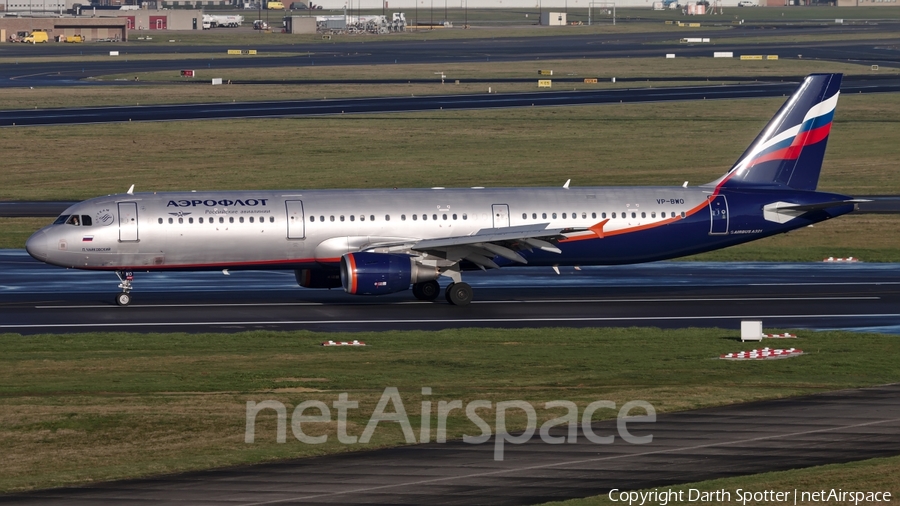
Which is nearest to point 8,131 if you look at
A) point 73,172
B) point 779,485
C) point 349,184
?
point 73,172

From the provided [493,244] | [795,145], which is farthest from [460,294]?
[795,145]

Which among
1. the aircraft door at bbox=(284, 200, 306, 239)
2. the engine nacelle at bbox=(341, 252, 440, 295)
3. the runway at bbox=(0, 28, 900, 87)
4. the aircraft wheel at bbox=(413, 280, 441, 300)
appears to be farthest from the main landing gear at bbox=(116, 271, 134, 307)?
the runway at bbox=(0, 28, 900, 87)

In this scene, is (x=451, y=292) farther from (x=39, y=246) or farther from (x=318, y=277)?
(x=39, y=246)

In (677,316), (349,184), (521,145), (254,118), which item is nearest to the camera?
(677,316)

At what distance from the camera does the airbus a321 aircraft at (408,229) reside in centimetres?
4506

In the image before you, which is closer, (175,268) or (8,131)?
(175,268)

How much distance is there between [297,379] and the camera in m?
33.0

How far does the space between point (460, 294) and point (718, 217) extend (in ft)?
34.3

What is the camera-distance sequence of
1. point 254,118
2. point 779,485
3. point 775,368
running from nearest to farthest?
point 779,485
point 775,368
point 254,118

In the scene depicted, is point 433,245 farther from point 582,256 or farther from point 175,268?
point 175,268

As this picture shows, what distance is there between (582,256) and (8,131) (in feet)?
201

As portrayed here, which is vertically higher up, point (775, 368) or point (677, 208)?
point (677, 208)

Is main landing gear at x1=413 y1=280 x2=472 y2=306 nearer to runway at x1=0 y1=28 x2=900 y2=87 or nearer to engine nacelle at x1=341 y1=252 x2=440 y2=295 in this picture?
engine nacelle at x1=341 y1=252 x2=440 y2=295

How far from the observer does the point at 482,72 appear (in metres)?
149
